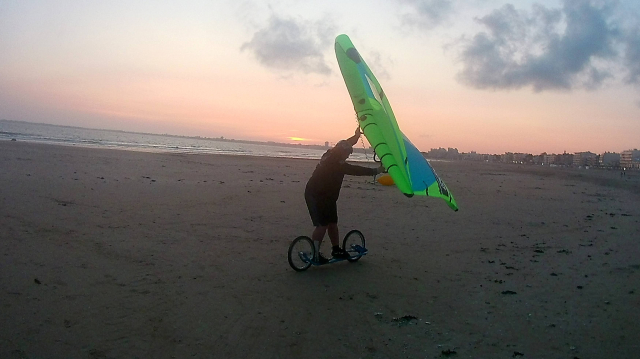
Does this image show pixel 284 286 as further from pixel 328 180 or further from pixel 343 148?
pixel 343 148

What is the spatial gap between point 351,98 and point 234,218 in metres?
5.51

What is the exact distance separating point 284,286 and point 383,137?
248 centimetres

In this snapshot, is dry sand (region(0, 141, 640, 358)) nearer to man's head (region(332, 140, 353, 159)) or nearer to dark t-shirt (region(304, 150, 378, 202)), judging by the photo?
dark t-shirt (region(304, 150, 378, 202))

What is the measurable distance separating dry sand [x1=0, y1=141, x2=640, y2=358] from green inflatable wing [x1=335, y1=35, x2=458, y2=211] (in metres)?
1.53

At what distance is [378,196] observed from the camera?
48.2 feet

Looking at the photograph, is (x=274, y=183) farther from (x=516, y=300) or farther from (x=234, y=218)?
(x=516, y=300)

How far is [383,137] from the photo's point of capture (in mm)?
4590

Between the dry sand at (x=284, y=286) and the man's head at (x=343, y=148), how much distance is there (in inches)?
72.3

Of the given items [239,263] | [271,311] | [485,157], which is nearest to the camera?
[271,311]

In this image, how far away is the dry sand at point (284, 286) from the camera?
4.03m

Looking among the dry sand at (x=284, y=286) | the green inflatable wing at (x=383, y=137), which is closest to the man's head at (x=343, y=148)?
the green inflatable wing at (x=383, y=137)

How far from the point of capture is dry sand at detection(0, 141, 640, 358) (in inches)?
159

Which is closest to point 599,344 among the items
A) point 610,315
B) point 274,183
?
point 610,315

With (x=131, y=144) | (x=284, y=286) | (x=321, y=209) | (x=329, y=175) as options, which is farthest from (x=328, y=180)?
(x=131, y=144)
